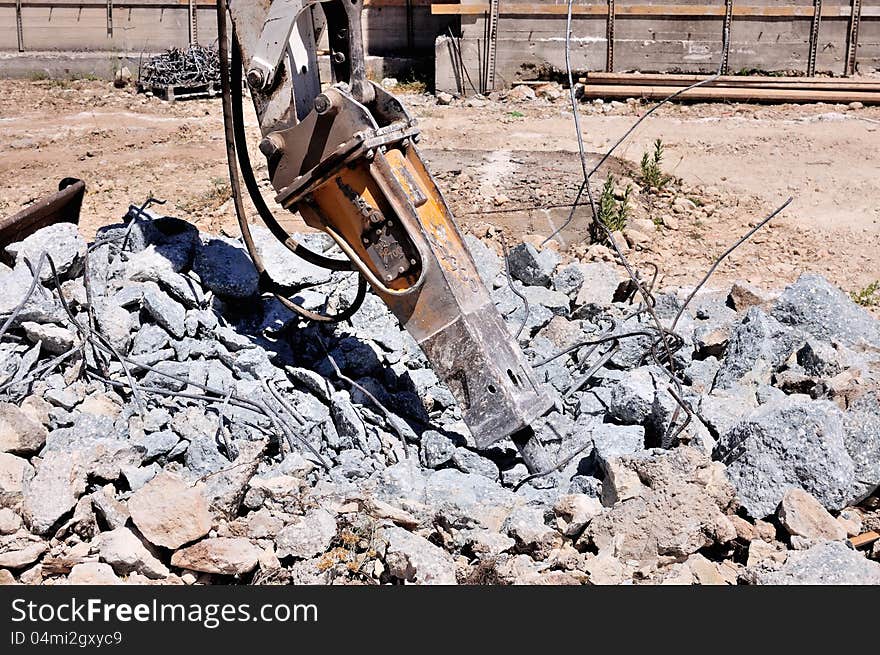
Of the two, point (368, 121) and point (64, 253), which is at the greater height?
point (368, 121)

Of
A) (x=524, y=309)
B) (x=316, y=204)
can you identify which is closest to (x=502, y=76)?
(x=524, y=309)

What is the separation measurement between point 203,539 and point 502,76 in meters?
11.0

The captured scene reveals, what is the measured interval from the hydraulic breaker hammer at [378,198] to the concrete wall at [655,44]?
934 centimetres

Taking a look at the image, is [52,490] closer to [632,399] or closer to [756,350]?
[632,399]

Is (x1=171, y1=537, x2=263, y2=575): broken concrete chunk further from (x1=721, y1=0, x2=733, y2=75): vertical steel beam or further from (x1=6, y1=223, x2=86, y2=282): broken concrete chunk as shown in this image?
(x1=721, y1=0, x2=733, y2=75): vertical steel beam

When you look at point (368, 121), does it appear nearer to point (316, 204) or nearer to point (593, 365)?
point (316, 204)

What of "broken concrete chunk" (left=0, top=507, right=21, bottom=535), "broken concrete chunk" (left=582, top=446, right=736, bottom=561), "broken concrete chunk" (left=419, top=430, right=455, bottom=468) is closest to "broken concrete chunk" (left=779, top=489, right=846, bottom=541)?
"broken concrete chunk" (left=582, top=446, right=736, bottom=561)

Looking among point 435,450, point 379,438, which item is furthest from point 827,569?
point 379,438

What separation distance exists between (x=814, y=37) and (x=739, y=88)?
1.33m

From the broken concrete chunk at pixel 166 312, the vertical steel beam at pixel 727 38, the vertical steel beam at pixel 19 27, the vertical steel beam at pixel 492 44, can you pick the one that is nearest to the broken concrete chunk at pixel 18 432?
the broken concrete chunk at pixel 166 312

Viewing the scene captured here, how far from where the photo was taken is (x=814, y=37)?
13.4 metres

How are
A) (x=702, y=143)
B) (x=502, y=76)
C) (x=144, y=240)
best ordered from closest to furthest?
1. (x=144, y=240)
2. (x=702, y=143)
3. (x=502, y=76)

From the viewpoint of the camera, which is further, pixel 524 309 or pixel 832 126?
pixel 832 126

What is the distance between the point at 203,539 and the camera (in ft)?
12.2
